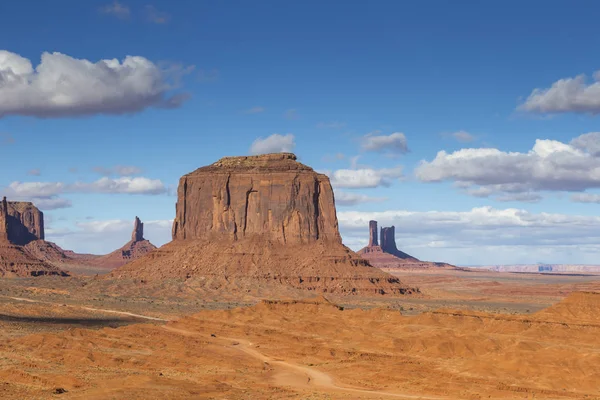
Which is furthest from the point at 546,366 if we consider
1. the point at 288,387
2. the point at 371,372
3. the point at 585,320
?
the point at 585,320

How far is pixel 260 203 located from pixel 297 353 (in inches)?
3252

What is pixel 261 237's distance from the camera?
14888 cm

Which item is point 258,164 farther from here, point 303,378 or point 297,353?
point 303,378

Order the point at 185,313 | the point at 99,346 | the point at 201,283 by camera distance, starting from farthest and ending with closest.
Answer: the point at 201,283 → the point at 185,313 → the point at 99,346

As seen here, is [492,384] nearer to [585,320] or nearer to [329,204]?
[585,320]

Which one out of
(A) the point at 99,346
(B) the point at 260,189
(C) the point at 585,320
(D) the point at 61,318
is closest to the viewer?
(A) the point at 99,346

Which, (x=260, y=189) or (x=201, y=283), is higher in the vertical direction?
(x=260, y=189)

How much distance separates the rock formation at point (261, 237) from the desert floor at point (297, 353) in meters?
28.2

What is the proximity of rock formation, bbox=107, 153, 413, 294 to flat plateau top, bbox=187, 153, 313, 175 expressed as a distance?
7.4 inches

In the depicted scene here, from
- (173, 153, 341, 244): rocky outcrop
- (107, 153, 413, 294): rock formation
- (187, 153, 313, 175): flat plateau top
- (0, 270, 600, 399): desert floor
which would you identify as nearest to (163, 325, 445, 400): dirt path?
(0, 270, 600, 399): desert floor

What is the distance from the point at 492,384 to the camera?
177 ft

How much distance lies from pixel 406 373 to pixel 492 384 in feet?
21.5

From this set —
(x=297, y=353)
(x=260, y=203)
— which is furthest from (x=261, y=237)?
(x=297, y=353)

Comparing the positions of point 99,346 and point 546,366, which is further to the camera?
point 99,346
